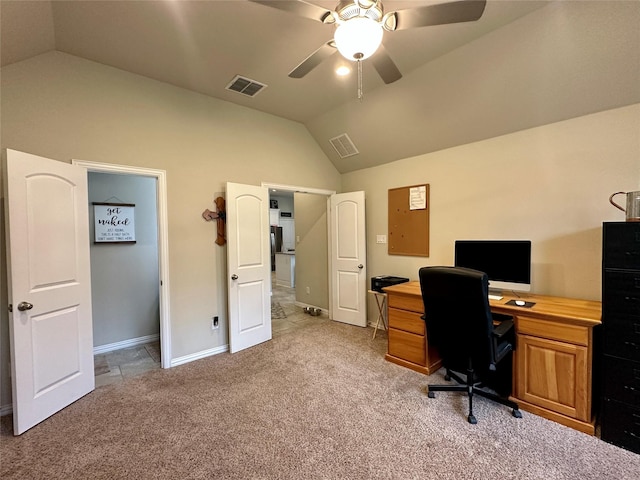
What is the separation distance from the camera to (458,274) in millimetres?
2043

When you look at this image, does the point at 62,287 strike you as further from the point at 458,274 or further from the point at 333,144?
the point at 333,144

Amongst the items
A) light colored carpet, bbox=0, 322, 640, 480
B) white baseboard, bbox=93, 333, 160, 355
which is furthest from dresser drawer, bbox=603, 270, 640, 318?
white baseboard, bbox=93, 333, 160, 355

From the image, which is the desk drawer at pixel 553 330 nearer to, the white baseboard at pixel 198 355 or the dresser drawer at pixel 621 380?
the dresser drawer at pixel 621 380

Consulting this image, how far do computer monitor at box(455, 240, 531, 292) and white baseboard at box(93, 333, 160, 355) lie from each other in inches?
160

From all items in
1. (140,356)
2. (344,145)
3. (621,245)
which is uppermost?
(344,145)

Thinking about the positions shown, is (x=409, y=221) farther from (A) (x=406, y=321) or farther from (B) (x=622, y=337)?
(B) (x=622, y=337)

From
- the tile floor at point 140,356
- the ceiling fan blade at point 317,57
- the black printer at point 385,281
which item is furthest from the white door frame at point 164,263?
the black printer at point 385,281

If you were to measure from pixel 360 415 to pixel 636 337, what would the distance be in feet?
6.23

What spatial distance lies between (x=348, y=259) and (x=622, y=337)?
2.99 meters

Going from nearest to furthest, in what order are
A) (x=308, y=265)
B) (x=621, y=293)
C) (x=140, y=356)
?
(x=621, y=293), (x=140, y=356), (x=308, y=265)

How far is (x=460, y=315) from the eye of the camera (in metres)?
2.09

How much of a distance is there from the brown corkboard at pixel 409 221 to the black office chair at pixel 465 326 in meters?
1.59

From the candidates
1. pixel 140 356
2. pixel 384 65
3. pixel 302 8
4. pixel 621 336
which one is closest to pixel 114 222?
pixel 140 356

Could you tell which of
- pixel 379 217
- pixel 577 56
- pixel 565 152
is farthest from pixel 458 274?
pixel 379 217
